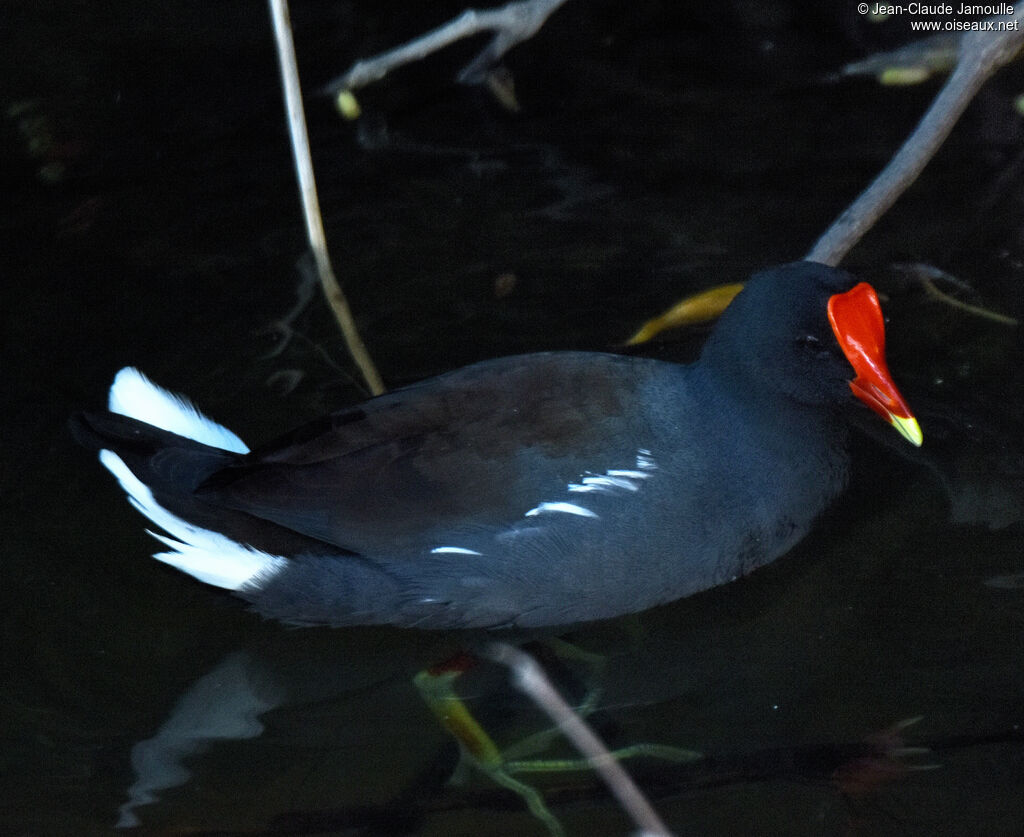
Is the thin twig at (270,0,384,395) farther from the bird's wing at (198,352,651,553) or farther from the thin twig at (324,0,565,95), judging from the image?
the thin twig at (324,0,565,95)

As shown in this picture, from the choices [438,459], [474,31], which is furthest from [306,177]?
[474,31]

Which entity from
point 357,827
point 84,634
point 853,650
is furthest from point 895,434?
point 84,634

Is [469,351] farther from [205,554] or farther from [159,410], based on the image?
[205,554]

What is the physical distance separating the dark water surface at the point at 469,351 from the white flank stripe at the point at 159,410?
29cm

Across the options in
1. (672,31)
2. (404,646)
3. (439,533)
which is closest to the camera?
(439,533)

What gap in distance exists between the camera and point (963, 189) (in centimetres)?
491

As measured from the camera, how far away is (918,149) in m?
3.71

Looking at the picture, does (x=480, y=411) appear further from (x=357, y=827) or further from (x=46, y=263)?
(x=46, y=263)

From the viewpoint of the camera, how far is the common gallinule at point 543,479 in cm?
313

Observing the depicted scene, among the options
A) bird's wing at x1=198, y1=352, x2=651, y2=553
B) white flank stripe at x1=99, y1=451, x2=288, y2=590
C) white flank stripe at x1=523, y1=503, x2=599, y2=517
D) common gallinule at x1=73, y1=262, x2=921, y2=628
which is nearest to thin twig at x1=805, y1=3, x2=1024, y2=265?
common gallinule at x1=73, y1=262, x2=921, y2=628

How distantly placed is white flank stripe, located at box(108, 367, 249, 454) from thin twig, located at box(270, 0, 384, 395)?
45cm

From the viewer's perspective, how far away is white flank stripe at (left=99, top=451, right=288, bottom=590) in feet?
10.7

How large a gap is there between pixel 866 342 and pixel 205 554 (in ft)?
5.43

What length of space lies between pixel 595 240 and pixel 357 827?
2485mm
